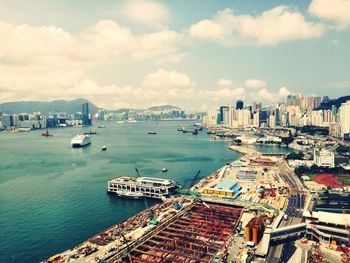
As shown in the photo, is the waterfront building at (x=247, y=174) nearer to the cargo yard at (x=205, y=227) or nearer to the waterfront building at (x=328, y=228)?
the cargo yard at (x=205, y=227)

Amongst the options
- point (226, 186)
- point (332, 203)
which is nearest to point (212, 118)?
point (226, 186)

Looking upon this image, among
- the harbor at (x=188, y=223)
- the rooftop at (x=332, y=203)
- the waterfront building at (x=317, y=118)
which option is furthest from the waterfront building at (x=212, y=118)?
the rooftop at (x=332, y=203)

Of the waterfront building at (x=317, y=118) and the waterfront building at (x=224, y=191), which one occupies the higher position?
the waterfront building at (x=317, y=118)

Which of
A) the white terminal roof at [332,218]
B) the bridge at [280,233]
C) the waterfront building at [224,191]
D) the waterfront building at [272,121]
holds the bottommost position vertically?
the bridge at [280,233]

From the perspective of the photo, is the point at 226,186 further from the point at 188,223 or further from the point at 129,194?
the point at 129,194

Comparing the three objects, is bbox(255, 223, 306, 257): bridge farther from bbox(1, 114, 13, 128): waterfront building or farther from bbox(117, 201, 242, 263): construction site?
bbox(1, 114, 13, 128): waterfront building

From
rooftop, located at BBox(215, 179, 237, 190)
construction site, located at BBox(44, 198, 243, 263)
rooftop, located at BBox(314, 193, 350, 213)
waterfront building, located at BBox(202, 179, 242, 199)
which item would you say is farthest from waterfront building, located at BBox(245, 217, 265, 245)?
rooftop, located at BBox(215, 179, 237, 190)
